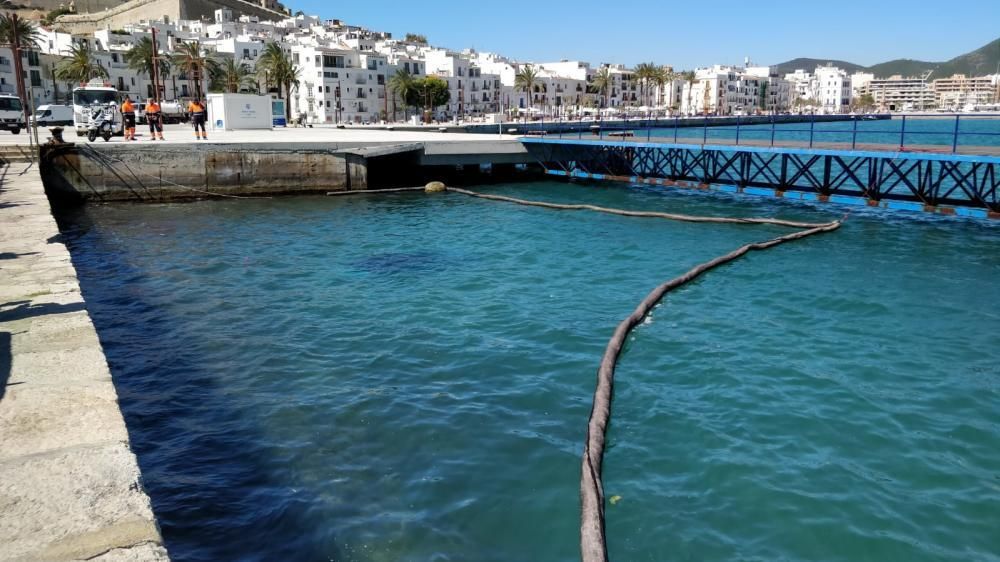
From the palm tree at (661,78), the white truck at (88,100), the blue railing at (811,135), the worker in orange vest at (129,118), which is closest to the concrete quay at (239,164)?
the worker in orange vest at (129,118)

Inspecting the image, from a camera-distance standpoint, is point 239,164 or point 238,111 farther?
point 238,111

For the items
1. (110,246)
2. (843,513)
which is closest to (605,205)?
(110,246)

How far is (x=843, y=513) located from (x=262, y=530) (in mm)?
6261

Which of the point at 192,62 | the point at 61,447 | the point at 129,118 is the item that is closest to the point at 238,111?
the point at 129,118

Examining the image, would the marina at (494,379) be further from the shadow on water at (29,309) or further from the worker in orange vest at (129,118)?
the worker in orange vest at (129,118)

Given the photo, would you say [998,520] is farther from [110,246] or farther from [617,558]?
[110,246]

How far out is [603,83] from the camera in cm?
16100

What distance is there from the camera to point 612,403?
441 inches

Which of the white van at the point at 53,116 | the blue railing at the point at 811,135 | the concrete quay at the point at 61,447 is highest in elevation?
the white van at the point at 53,116

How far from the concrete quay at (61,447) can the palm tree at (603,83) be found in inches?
6242

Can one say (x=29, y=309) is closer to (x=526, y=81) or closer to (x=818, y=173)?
(x=818, y=173)

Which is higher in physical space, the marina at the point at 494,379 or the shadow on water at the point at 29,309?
the shadow on water at the point at 29,309

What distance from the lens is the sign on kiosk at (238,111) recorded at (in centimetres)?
4947

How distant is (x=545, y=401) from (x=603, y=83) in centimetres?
15743
